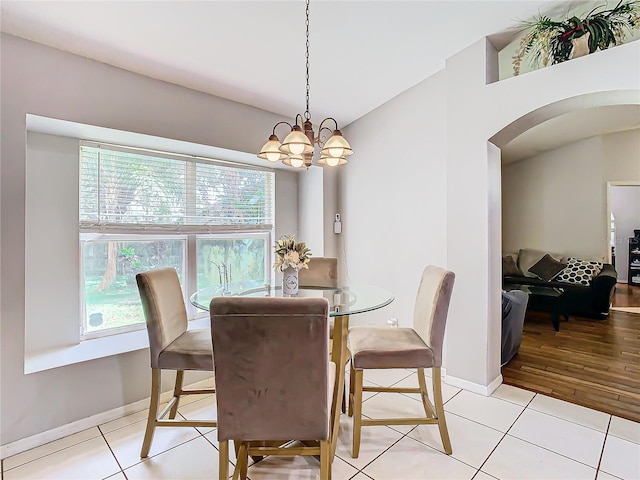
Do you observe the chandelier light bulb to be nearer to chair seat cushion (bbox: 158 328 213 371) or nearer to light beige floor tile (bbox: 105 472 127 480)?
chair seat cushion (bbox: 158 328 213 371)

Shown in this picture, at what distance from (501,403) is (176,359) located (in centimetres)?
223

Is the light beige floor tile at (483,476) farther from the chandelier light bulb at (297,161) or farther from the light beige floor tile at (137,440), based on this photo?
the chandelier light bulb at (297,161)

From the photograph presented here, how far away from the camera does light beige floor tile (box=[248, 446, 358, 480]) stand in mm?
1716

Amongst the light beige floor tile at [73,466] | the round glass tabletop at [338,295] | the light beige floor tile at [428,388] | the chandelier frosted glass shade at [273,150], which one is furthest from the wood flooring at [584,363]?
the light beige floor tile at [73,466]

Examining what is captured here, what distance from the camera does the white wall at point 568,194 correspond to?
558 cm

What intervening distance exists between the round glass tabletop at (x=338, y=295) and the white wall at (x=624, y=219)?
26.7 feet

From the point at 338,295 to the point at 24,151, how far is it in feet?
6.45

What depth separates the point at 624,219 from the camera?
7773 millimetres

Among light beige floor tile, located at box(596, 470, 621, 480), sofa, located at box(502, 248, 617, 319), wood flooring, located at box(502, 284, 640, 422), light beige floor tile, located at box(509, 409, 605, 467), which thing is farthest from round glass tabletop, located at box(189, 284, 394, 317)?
sofa, located at box(502, 248, 617, 319)

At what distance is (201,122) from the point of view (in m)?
2.64

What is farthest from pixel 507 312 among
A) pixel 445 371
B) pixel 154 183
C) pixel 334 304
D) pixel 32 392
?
pixel 32 392

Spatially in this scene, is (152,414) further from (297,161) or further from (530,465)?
(530,465)

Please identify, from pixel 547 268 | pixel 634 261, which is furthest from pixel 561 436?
pixel 634 261

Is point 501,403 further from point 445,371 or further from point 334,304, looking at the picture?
point 334,304
